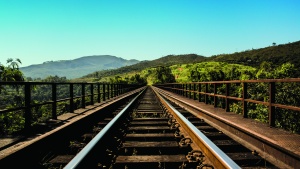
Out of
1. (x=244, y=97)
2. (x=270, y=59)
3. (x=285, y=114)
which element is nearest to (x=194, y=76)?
(x=270, y=59)

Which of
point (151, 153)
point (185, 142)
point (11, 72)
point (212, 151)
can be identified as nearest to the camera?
point (212, 151)

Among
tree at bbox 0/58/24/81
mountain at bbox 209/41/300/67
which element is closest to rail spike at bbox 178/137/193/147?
tree at bbox 0/58/24/81

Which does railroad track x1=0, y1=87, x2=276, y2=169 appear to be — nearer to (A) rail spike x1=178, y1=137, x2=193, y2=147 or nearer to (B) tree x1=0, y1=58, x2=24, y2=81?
(A) rail spike x1=178, y1=137, x2=193, y2=147

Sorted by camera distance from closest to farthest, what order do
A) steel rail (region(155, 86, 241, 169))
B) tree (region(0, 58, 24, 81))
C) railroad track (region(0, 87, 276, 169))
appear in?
steel rail (region(155, 86, 241, 169)), railroad track (region(0, 87, 276, 169)), tree (region(0, 58, 24, 81))

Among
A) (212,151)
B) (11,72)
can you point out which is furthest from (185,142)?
(11,72)

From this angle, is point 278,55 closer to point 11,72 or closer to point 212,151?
point 11,72

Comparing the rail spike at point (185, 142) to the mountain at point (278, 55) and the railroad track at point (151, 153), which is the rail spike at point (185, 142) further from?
the mountain at point (278, 55)

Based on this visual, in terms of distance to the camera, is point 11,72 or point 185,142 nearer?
point 185,142

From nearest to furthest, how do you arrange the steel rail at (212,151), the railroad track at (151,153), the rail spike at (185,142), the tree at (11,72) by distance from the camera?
the steel rail at (212,151), the railroad track at (151,153), the rail spike at (185,142), the tree at (11,72)

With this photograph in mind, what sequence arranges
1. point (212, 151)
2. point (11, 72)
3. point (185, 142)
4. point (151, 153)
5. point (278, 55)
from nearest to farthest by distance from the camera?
point (212, 151) < point (151, 153) < point (185, 142) < point (11, 72) < point (278, 55)

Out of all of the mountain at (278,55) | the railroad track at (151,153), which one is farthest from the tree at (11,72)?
the mountain at (278,55)

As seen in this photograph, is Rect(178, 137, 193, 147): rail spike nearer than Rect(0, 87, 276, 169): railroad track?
No

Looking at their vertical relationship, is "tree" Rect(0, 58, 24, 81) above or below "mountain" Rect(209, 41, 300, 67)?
below

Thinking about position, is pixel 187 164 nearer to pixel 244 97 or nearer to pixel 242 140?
pixel 242 140
